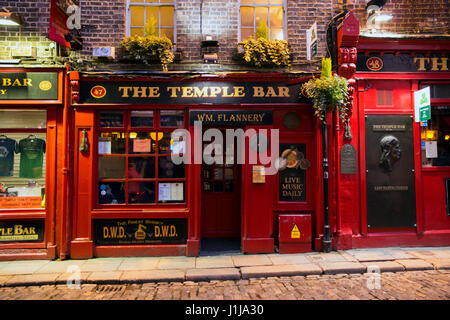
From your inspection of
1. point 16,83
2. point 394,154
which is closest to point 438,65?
point 394,154

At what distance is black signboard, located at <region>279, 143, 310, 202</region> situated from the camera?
6547 mm

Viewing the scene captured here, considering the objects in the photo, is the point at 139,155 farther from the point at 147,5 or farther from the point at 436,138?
the point at 436,138

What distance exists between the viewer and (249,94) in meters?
6.42

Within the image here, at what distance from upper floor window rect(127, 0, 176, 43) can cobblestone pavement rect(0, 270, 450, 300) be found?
5.32m

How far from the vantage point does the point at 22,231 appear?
614cm

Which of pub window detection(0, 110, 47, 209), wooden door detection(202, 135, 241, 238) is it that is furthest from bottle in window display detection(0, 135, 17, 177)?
wooden door detection(202, 135, 241, 238)

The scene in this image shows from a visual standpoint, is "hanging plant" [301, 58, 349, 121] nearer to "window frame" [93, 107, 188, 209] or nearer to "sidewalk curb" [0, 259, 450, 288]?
"window frame" [93, 107, 188, 209]

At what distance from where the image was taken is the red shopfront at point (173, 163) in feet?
20.4

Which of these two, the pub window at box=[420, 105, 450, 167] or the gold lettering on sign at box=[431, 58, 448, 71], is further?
the pub window at box=[420, 105, 450, 167]

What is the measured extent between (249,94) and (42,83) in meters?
4.54

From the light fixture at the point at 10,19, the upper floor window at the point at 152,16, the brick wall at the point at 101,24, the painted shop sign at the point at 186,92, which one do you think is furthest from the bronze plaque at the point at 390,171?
the light fixture at the point at 10,19

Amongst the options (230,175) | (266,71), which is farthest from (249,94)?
(230,175)

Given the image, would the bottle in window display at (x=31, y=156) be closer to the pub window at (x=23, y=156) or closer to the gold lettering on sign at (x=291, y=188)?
the pub window at (x=23, y=156)

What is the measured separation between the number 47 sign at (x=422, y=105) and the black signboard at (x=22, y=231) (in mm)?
8802
